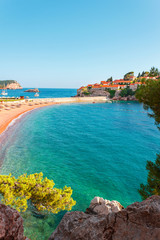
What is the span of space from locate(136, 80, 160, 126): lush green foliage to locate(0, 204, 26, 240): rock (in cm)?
898

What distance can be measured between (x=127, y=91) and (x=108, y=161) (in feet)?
389

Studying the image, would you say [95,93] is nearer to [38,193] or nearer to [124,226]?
[38,193]

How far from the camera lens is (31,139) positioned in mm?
28438

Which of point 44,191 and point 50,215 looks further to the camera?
point 50,215

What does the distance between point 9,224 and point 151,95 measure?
30.7 ft

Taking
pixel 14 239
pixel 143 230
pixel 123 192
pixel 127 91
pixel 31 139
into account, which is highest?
pixel 127 91

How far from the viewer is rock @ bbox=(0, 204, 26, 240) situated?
131 inches

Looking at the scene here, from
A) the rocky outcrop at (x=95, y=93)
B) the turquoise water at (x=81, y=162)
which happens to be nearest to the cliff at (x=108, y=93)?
the rocky outcrop at (x=95, y=93)

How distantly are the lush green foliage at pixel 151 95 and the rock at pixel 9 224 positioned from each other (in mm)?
8981

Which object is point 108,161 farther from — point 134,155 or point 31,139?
point 31,139

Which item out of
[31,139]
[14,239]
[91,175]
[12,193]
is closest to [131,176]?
[91,175]

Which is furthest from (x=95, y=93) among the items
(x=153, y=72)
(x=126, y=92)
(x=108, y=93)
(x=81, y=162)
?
(x=153, y=72)

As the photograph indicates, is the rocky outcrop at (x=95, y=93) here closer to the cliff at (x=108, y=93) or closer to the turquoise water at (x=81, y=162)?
the cliff at (x=108, y=93)

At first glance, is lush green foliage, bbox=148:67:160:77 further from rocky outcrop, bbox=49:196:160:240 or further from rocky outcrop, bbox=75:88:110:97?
rocky outcrop, bbox=75:88:110:97
